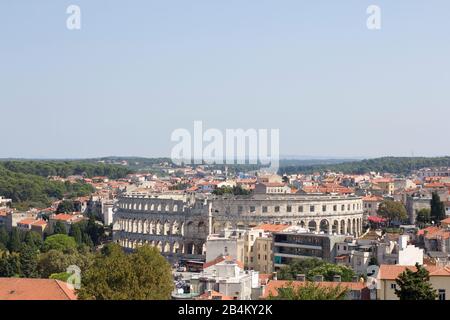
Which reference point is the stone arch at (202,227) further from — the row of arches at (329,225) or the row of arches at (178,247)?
the row of arches at (178,247)

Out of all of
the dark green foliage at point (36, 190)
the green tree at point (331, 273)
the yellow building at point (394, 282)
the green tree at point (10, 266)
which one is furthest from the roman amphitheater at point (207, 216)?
the dark green foliage at point (36, 190)

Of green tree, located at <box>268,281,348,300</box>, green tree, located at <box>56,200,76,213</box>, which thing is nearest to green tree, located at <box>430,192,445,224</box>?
green tree, located at <box>56,200,76,213</box>

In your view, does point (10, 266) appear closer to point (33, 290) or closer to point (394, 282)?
point (33, 290)

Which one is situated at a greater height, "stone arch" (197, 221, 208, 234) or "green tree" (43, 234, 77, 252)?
"stone arch" (197, 221, 208, 234)

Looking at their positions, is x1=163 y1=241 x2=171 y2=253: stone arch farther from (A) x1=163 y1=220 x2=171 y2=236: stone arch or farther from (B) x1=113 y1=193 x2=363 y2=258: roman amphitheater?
(A) x1=163 y1=220 x2=171 y2=236: stone arch
